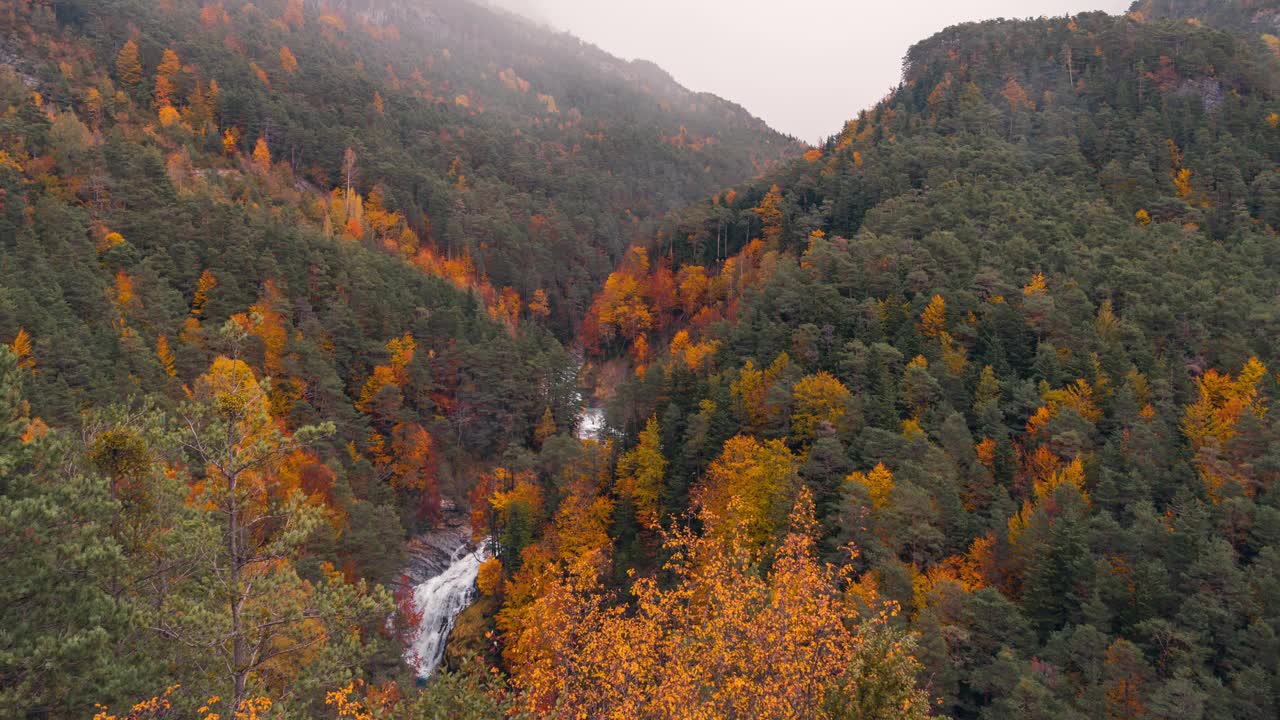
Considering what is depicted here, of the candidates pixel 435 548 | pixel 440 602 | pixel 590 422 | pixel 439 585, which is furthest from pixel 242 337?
pixel 590 422

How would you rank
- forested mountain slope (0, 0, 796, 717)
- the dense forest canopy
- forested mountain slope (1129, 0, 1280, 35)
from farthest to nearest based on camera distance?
forested mountain slope (1129, 0, 1280, 35), the dense forest canopy, forested mountain slope (0, 0, 796, 717)

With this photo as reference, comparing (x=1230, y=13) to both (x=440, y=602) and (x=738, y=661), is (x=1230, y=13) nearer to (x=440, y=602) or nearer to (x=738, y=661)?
(x=440, y=602)

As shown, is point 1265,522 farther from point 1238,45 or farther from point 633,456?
point 1238,45

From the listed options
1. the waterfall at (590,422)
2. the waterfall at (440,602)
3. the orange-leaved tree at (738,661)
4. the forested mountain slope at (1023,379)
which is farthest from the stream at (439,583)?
the orange-leaved tree at (738,661)

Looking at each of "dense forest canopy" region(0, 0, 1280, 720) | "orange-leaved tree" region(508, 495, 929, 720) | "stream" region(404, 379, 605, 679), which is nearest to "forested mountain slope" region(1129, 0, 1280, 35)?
"dense forest canopy" region(0, 0, 1280, 720)

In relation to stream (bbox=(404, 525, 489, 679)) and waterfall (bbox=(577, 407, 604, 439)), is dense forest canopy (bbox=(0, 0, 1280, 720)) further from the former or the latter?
waterfall (bbox=(577, 407, 604, 439))

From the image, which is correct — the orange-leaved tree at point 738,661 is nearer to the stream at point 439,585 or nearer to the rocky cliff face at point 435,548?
the stream at point 439,585
